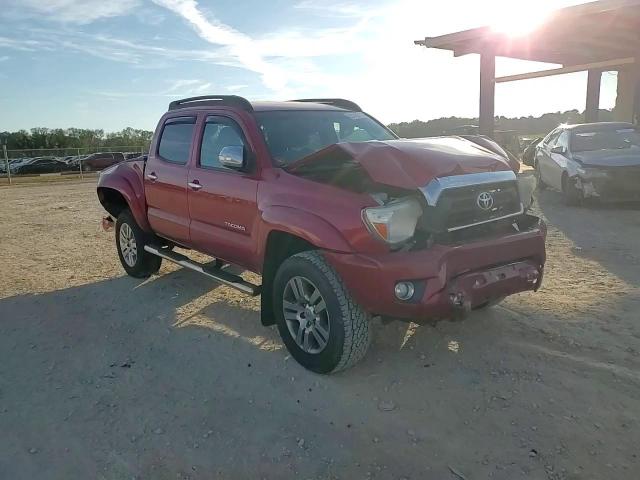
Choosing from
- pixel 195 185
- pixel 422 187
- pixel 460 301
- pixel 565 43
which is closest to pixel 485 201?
pixel 422 187

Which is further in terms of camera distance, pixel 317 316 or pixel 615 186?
pixel 615 186

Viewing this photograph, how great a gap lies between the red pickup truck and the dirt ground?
43cm

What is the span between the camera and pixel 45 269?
711cm

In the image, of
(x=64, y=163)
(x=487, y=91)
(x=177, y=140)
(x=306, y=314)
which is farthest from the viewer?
(x=64, y=163)

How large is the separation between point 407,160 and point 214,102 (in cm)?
223

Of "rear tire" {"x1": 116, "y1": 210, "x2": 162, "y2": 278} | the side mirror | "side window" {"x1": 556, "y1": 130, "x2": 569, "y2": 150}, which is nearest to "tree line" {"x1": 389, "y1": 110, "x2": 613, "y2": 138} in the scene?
"side window" {"x1": 556, "y1": 130, "x2": 569, "y2": 150}

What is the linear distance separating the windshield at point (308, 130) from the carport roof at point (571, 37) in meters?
10.7

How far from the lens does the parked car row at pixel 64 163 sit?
→ 34406 mm

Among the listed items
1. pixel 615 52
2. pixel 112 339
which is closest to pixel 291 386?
pixel 112 339

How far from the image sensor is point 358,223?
3.45 m

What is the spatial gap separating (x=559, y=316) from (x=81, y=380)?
375 cm

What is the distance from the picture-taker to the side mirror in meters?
4.20

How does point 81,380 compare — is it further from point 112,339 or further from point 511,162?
point 511,162

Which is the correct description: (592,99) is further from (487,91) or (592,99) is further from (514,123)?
(514,123)
